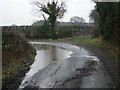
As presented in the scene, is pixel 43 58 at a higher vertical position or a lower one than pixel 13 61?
lower

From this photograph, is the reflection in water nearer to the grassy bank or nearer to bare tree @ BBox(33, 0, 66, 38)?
the grassy bank

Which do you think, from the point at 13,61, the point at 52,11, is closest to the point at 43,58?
the point at 13,61

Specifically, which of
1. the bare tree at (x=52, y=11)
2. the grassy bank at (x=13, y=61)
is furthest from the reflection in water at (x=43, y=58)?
the bare tree at (x=52, y=11)

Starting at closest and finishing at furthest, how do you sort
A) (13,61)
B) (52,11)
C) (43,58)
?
(13,61) → (43,58) → (52,11)

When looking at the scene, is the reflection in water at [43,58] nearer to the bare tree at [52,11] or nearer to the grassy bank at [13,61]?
the grassy bank at [13,61]

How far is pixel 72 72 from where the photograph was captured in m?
12.6

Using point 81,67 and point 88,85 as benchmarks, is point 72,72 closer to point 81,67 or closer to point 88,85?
point 81,67

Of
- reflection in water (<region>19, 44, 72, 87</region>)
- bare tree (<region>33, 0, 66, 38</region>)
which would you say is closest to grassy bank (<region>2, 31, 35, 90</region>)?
reflection in water (<region>19, 44, 72, 87</region>)

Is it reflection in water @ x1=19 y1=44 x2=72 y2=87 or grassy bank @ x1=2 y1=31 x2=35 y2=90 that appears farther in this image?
reflection in water @ x1=19 y1=44 x2=72 y2=87

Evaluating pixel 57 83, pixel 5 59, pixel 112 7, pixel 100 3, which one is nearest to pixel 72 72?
pixel 57 83

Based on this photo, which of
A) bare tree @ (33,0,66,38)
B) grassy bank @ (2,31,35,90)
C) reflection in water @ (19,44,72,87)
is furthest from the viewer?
bare tree @ (33,0,66,38)

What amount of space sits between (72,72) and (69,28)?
4035cm

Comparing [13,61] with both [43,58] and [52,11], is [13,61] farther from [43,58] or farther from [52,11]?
[52,11]

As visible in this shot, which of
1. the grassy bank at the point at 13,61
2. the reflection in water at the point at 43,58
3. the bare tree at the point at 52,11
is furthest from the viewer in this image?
the bare tree at the point at 52,11
